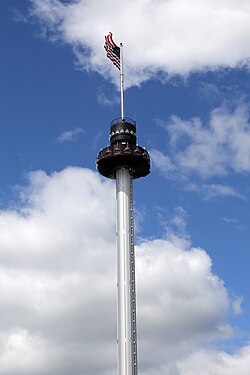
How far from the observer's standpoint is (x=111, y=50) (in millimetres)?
171625

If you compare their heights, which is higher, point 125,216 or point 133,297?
point 125,216

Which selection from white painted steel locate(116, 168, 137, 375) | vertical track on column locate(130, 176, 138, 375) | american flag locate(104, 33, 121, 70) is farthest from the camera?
american flag locate(104, 33, 121, 70)

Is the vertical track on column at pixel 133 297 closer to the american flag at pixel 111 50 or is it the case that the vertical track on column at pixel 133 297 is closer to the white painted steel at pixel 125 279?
the white painted steel at pixel 125 279

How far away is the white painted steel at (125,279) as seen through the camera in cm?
14275

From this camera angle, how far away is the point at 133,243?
6093 inches

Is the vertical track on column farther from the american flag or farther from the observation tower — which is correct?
the american flag

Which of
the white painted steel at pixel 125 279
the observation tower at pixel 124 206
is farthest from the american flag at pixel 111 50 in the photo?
the white painted steel at pixel 125 279

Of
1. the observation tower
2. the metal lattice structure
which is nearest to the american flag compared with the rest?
the observation tower

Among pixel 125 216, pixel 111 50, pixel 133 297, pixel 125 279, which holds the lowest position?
pixel 133 297

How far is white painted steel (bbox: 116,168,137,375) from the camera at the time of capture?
468 ft

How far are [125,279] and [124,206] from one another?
62.0 feet

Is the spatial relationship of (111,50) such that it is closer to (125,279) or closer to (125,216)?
(125,216)

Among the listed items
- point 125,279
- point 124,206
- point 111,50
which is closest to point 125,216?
point 124,206

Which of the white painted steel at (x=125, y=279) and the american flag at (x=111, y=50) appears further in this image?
the american flag at (x=111, y=50)
